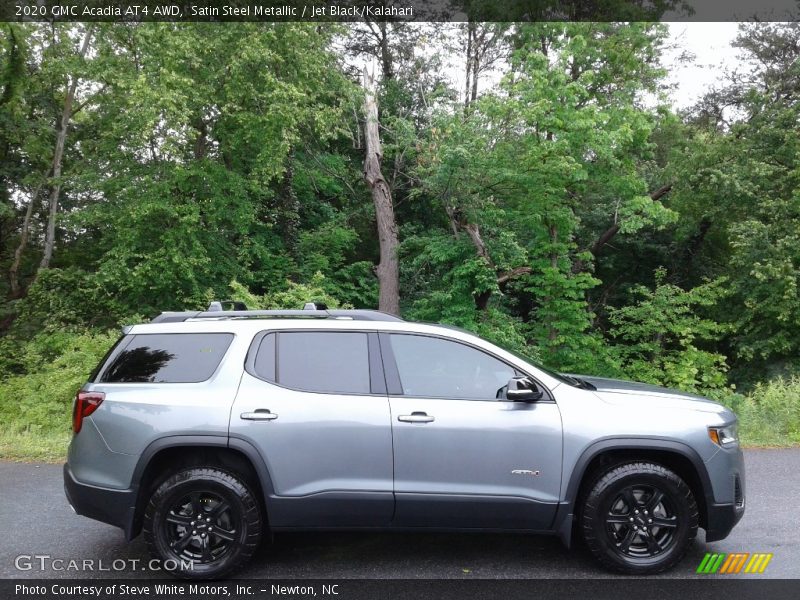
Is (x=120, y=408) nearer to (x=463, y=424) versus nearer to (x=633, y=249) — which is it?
(x=463, y=424)

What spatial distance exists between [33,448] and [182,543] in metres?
4.56

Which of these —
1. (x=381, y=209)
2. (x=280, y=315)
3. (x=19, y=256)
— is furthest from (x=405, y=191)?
(x=280, y=315)

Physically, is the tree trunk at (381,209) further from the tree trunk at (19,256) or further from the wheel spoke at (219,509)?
the wheel spoke at (219,509)

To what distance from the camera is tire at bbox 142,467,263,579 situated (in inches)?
160

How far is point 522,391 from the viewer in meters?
4.09

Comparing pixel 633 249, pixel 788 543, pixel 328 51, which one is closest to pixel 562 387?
pixel 788 543

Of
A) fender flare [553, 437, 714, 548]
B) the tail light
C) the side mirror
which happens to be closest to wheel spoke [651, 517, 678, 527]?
fender flare [553, 437, 714, 548]

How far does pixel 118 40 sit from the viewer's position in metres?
16.3

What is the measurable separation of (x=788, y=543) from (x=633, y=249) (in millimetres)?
18589

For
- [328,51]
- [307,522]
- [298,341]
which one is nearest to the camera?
[307,522]

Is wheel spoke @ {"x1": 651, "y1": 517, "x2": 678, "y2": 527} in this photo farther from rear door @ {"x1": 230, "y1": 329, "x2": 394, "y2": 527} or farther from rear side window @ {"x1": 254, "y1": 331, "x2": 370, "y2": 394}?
rear side window @ {"x1": 254, "y1": 331, "x2": 370, "y2": 394}

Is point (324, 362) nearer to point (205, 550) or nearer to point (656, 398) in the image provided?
point (205, 550)

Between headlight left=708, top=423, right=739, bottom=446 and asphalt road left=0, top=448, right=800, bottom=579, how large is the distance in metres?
0.88

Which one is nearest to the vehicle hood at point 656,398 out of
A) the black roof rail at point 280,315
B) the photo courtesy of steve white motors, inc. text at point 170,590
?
the black roof rail at point 280,315
